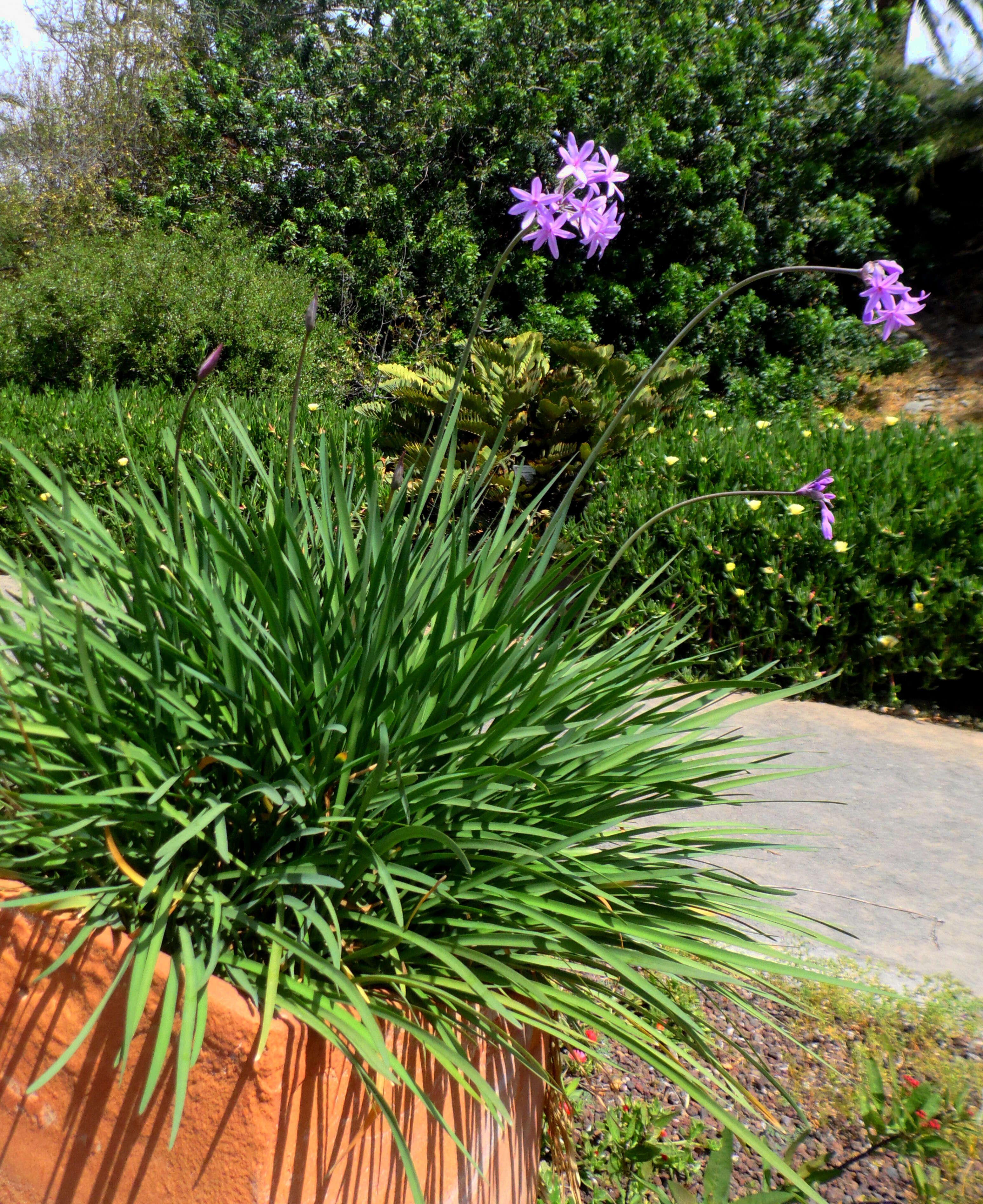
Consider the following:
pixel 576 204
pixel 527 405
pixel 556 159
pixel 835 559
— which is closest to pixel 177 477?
pixel 576 204

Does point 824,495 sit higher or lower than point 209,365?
higher

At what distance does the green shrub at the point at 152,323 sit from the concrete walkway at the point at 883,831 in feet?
18.1

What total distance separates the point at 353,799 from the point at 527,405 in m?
4.97

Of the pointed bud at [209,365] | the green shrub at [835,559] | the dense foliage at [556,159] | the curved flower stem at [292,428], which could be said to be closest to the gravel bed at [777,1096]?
the curved flower stem at [292,428]

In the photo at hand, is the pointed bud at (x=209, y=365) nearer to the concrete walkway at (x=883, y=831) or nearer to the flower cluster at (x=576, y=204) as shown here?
the flower cluster at (x=576, y=204)

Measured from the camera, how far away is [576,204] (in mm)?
1875

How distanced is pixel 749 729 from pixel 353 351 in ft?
22.2

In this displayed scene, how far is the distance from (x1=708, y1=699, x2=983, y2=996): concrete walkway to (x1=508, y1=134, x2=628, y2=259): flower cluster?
3.64 feet

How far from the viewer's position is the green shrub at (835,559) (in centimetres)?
450

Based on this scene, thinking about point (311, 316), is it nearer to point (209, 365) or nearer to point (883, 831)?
point (209, 365)

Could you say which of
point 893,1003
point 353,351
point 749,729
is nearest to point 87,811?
point 893,1003

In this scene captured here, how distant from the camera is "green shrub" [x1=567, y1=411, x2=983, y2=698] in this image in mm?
4496

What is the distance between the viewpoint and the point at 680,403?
6.79 metres

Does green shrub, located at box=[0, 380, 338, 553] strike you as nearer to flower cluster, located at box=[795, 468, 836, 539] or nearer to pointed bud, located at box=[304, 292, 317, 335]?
flower cluster, located at box=[795, 468, 836, 539]
